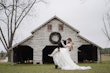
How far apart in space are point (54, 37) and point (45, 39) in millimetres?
1139

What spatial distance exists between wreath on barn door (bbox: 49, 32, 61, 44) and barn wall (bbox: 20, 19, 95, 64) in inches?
15.5

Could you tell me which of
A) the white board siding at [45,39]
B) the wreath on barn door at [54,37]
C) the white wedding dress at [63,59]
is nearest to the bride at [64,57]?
the white wedding dress at [63,59]

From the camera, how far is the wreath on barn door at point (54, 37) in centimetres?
3672

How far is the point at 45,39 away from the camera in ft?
121

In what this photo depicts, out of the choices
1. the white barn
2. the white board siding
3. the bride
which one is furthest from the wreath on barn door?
the bride

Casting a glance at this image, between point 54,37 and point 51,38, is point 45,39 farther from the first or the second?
point 54,37

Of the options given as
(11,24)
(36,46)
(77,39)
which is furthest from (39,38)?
(11,24)

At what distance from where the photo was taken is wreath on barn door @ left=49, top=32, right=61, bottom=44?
1446 inches

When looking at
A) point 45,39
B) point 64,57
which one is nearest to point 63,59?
point 64,57

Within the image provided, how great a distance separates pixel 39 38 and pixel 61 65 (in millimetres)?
16740

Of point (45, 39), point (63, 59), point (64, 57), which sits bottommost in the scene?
point (63, 59)

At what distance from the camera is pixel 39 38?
36938 mm

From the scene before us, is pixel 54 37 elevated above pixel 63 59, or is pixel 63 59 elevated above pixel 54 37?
pixel 54 37

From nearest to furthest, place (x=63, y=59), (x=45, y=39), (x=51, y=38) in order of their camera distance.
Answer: (x=63, y=59), (x=51, y=38), (x=45, y=39)
